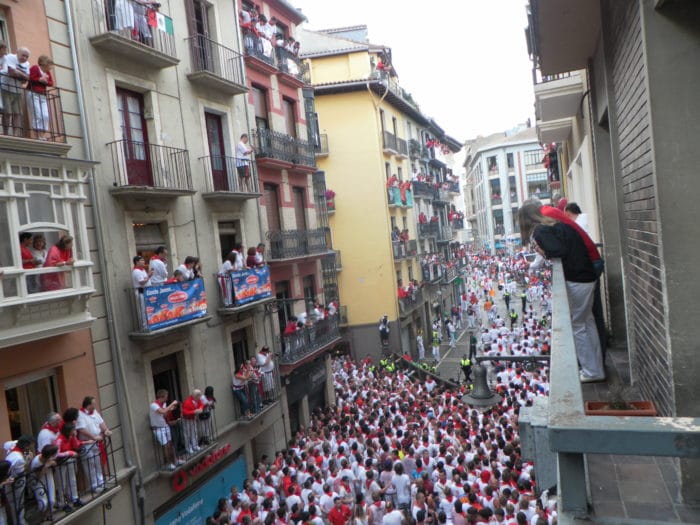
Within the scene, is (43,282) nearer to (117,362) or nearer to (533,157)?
(117,362)

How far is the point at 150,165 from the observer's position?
12820 mm

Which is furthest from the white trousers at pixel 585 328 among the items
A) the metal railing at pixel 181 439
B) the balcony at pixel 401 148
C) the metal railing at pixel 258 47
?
the balcony at pixel 401 148

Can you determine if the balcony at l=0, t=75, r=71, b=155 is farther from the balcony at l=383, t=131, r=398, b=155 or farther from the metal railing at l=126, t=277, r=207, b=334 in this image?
the balcony at l=383, t=131, r=398, b=155

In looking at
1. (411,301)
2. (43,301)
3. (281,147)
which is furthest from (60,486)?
(411,301)

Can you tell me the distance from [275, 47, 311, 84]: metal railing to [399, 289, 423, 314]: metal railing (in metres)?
13.4

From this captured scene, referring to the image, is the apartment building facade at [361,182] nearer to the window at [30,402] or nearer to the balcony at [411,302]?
the balcony at [411,302]

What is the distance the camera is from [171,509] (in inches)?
479

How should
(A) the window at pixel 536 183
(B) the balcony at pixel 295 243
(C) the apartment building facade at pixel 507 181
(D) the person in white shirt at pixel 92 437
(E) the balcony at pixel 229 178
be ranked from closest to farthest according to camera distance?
(D) the person in white shirt at pixel 92 437 < (E) the balcony at pixel 229 178 < (B) the balcony at pixel 295 243 < (A) the window at pixel 536 183 < (C) the apartment building facade at pixel 507 181

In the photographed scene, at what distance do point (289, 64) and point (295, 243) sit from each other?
21.9 ft

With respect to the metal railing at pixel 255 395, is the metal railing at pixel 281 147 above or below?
above

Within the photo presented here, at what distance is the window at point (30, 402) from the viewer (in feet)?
30.7

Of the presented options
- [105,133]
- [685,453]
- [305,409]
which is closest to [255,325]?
[305,409]

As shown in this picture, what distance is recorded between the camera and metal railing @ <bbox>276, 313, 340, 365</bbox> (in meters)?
17.9

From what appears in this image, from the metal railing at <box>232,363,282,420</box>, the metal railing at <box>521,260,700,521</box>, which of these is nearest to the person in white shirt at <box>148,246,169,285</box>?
the metal railing at <box>232,363,282,420</box>
